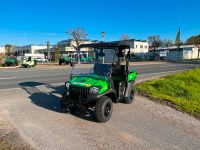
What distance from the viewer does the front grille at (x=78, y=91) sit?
18.8 ft

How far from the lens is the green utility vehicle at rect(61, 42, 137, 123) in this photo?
5.71m

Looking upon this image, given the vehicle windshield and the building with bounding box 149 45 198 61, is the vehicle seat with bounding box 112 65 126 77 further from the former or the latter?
the building with bounding box 149 45 198 61

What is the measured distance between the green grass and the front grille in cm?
376

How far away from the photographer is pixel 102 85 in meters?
5.82

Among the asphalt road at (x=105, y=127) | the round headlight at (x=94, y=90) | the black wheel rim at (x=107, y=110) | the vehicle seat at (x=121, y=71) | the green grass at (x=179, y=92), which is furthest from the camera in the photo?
the green grass at (x=179, y=92)

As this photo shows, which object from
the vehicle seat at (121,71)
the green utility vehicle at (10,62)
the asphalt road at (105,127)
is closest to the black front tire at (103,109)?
the asphalt road at (105,127)

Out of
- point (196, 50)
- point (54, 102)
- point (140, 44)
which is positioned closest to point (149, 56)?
point (140, 44)

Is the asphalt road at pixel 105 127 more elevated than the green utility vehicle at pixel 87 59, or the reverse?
the green utility vehicle at pixel 87 59

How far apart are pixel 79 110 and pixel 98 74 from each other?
1326 millimetres

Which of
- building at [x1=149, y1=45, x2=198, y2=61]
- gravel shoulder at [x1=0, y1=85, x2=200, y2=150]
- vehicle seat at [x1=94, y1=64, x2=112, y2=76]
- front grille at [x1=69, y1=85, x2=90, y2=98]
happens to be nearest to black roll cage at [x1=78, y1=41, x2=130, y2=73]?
vehicle seat at [x1=94, y1=64, x2=112, y2=76]

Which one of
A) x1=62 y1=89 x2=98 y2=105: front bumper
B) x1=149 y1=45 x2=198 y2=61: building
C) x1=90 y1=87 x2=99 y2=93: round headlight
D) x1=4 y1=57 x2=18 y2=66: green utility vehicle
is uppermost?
x1=149 y1=45 x2=198 y2=61: building

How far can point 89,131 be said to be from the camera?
17.0ft

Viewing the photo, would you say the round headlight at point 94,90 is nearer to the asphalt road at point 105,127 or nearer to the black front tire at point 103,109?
the black front tire at point 103,109

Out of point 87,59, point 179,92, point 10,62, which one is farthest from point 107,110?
point 10,62
